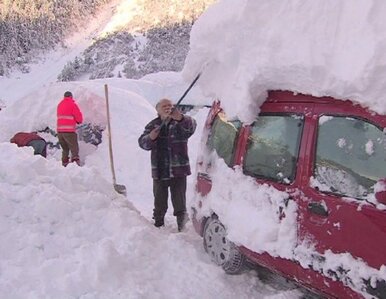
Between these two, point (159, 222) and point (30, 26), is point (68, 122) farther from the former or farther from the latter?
point (30, 26)

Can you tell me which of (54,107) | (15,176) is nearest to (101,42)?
(54,107)

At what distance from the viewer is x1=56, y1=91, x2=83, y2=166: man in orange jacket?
1070 centimetres

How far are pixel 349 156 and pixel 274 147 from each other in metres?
0.87

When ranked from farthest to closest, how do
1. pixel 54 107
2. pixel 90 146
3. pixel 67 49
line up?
pixel 67 49
pixel 54 107
pixel 90 146

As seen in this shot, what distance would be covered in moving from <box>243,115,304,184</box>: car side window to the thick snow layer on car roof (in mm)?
196

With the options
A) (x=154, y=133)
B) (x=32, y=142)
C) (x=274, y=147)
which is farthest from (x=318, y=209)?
(x=32, y=142)

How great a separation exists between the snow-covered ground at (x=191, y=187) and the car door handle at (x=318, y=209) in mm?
330

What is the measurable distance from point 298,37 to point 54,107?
8877mm

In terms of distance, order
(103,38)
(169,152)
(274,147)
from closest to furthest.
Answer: (274,147) → (169,152) → (103,38)

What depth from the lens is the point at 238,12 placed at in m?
5.04

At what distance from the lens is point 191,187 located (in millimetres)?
6090

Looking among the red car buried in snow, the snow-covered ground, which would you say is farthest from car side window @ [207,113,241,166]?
the snow-covered ground

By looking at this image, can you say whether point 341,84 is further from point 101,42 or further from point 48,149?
point 101,42

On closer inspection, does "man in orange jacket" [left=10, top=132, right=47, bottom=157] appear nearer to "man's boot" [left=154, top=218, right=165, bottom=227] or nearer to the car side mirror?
"man's boot" [left=154, top=218, right=165, bottom=227]
